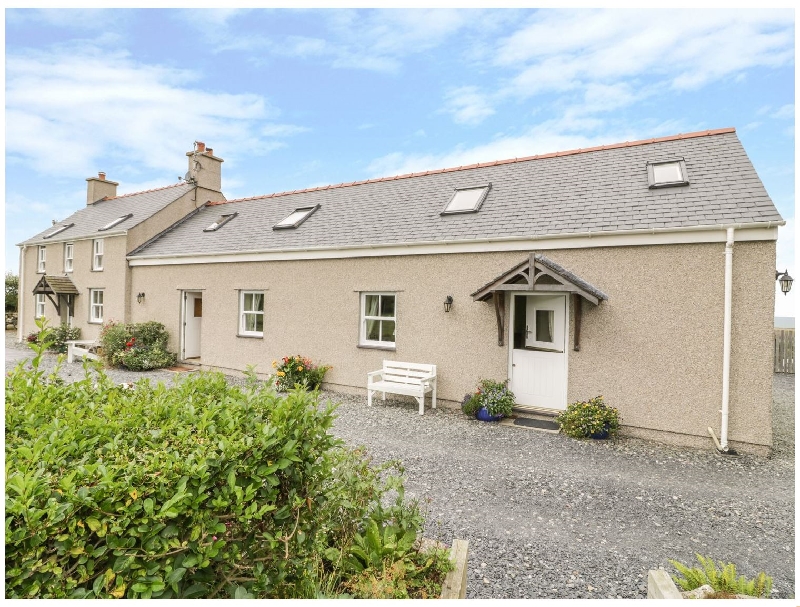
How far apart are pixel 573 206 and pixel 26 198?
29.6ft

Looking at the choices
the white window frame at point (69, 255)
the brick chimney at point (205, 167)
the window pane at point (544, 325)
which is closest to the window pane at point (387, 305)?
the window pane at point (544, 325)

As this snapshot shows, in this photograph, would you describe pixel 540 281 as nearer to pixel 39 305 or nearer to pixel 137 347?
pixel 137 347

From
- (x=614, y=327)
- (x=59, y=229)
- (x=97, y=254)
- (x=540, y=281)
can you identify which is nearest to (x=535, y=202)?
(x=540, y=281)

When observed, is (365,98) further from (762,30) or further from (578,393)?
(578,393)

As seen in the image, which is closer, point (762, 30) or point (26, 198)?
point (762, 30)

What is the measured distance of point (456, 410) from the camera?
9695 mm

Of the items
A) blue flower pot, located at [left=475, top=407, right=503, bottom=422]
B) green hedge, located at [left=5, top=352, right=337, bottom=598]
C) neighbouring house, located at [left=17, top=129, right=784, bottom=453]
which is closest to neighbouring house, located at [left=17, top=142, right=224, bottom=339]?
neighbouring house, located at [left=17, top=129, right=784, bottom=453]

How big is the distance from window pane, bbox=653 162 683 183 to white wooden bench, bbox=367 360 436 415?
6.20m

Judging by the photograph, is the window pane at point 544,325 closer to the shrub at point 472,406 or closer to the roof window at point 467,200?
the shrub at point 472,406

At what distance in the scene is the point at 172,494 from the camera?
1.99 metres

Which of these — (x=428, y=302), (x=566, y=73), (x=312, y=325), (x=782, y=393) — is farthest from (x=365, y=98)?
(x=782, y=393)

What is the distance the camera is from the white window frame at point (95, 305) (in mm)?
16953

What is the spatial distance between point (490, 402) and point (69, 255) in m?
18.5

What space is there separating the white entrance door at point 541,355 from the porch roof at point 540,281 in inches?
25.3
